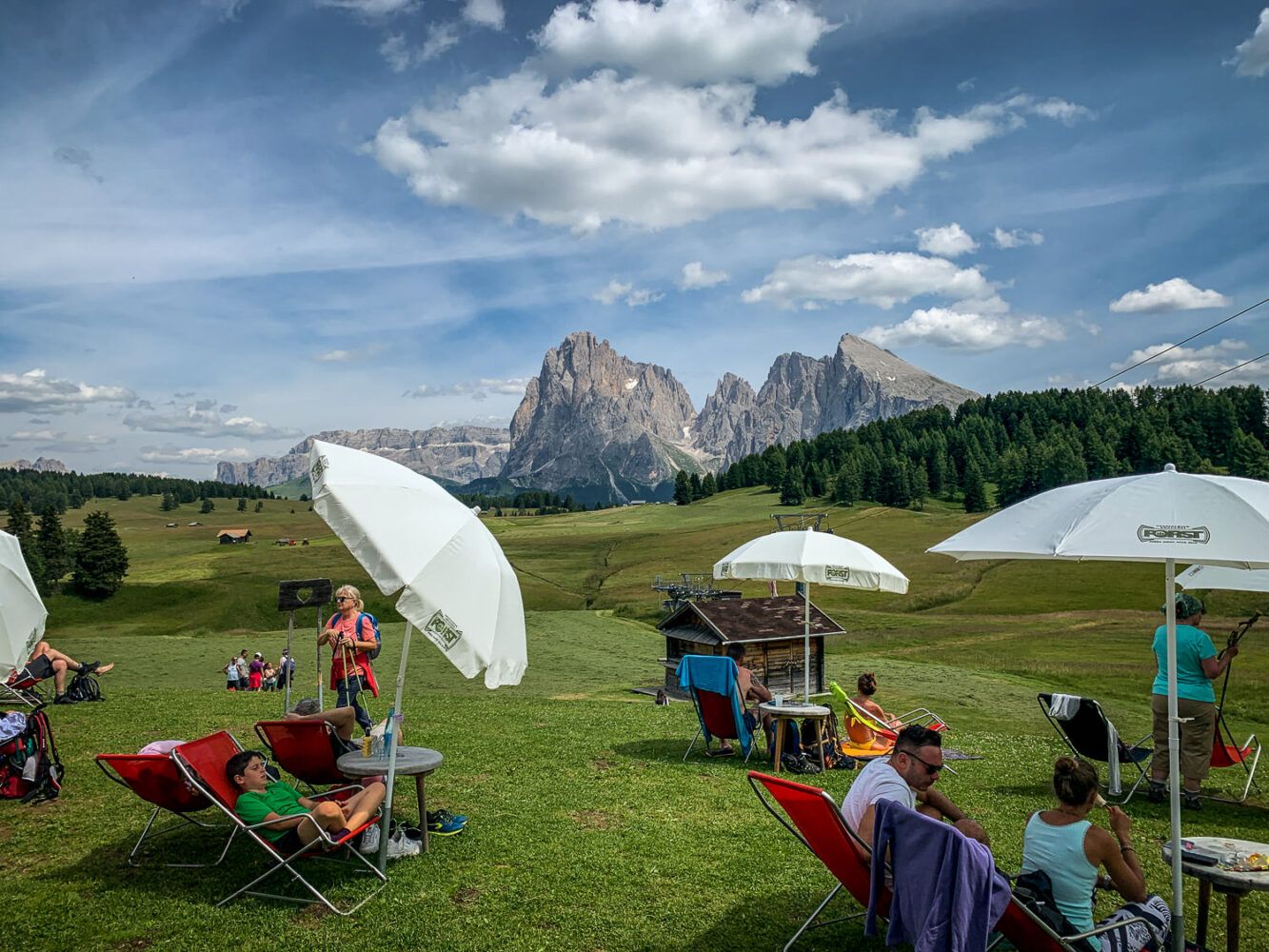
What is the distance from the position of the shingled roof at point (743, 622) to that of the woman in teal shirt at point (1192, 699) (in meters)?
13.3

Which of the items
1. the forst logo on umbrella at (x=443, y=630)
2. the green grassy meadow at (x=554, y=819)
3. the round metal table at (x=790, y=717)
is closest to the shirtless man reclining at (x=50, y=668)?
the green grassy meadow at (x=554, y=819)

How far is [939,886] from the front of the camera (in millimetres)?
4203

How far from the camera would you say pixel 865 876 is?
194 inches

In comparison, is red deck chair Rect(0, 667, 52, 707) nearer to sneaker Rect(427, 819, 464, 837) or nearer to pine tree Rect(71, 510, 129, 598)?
sneaker Rect(427, 819, 464, 837)

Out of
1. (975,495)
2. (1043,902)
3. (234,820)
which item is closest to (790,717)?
(1043,902)

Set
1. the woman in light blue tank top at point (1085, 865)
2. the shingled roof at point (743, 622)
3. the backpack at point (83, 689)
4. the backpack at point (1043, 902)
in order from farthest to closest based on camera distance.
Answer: the shingled roof at point (743, 622) < the backpack at point (83, 689) < the woman in light blue tank top at point (1085, 865) < the backpack at point (1043, 902)

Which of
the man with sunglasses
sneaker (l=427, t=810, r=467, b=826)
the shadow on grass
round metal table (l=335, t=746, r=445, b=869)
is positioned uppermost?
the man with sunglasses

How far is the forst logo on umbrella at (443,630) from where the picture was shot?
5.54m

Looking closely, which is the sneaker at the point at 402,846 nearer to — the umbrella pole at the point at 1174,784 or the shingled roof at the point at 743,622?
the umbrella pole at the point at 1174,784

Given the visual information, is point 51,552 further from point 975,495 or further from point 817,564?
point 975,495

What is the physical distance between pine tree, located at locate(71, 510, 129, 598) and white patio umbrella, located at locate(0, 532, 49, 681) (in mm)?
56941

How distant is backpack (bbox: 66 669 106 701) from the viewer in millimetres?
14211

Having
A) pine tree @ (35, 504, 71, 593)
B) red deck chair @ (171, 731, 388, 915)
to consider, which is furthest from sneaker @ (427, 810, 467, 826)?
pine tree @ (35, 504, 71, 593)

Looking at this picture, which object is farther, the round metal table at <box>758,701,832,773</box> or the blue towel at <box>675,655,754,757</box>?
the blue towel at <box>675,655,754,757</box>
